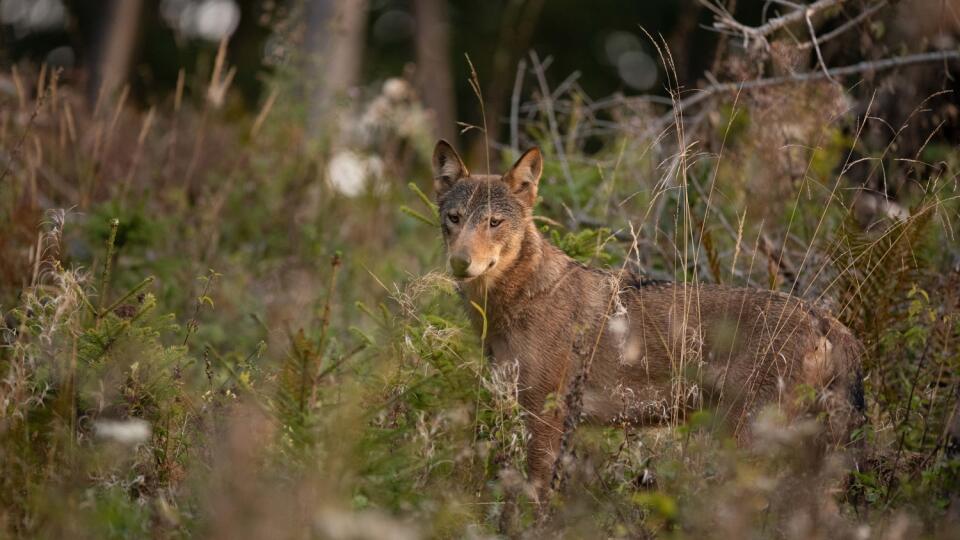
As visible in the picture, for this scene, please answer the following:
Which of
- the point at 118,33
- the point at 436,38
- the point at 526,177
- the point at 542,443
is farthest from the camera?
the point at 436,38

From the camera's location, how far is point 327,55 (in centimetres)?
1019

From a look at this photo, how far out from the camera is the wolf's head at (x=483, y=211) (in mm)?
5215

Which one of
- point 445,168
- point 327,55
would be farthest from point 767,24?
point 327,55

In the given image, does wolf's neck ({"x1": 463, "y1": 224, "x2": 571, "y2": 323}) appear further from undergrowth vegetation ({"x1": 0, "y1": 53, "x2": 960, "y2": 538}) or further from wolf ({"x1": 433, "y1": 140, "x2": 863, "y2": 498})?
undergrowth vegetation ({"x1": 0, "y1": 53, "x2": 960, "y2": 538})

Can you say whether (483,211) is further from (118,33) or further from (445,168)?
(118,33)

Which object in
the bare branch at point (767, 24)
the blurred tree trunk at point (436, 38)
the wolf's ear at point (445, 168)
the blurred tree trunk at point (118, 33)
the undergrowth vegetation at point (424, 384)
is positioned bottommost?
the blurred tree trunk at point (436, 38)

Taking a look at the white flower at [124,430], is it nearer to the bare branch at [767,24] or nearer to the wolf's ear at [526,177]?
the wolf's ear at [526,177]

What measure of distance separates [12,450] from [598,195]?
13.5ft

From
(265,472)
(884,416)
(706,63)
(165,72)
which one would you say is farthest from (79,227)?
(165,72)

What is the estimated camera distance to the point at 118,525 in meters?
3.69

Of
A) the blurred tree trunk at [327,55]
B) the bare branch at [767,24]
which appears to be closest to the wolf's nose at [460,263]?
the bare branch at [767,24]

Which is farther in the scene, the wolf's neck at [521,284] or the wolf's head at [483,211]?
the wolf's neck at [521,284]

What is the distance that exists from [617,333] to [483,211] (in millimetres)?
940

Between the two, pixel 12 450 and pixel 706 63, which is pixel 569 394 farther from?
pixel 706 63
